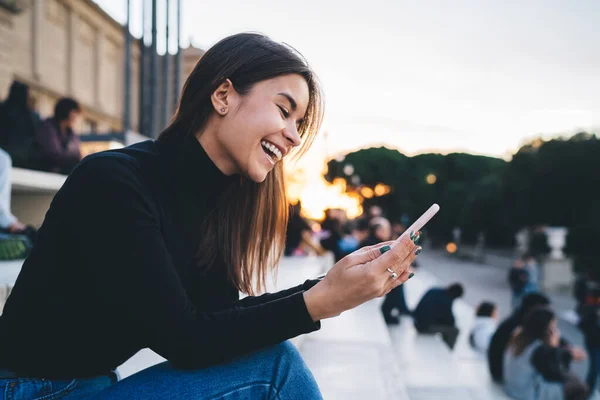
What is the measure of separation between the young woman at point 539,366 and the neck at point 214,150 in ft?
17.5

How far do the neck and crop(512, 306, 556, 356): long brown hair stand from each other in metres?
5.35

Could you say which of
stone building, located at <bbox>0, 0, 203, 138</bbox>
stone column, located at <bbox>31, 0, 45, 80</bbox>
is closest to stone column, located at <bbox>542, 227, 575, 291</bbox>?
stone building, located at <bbox>0, 0, 203, 138</bbox>

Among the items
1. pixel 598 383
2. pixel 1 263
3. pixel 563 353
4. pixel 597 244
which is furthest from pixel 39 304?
pixel 597 244

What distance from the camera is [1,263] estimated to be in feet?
10.8

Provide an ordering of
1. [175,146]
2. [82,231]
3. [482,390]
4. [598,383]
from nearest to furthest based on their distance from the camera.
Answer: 1. [82,231]
2. [175,146]
3. [482,390]
4. [598,383]

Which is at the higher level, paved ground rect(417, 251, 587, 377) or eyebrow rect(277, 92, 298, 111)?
eyebrow rect(277, 92, 298, 111)

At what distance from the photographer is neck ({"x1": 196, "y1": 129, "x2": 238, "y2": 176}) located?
168 cm

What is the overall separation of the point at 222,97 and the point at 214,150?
17cm

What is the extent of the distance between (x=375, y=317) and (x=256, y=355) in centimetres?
500

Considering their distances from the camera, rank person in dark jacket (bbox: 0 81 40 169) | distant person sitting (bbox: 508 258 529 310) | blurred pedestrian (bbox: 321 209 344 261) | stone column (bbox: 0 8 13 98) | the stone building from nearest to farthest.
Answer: person in dark jacket (bbox: 0 81 40 169) < blurred pedestrian (bbox: 321 209 344 261) < stone column (bbox: 0 8 13 98) < distant person sitting (bbox: 508 258 529 310) < the stone building

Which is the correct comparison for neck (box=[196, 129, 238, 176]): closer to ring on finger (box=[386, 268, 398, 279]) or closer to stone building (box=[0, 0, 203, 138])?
ring on finger (box=[386, 268, 398, 279])

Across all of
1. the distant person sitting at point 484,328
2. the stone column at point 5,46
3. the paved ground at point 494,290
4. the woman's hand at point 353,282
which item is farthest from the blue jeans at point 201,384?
the stone column at point 5,46

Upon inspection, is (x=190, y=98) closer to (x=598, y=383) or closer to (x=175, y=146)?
(x=175, y=146)

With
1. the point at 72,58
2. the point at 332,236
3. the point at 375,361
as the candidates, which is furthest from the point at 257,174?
the point at 72,58
